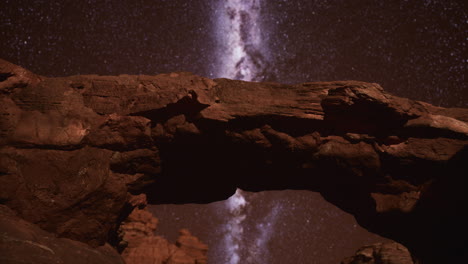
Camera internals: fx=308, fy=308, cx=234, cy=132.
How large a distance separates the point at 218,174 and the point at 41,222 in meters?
2.59

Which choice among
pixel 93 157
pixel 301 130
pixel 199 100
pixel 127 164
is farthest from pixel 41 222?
pixel 301 130

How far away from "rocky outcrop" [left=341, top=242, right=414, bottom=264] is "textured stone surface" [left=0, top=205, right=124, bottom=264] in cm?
450

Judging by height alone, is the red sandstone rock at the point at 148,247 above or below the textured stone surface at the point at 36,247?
below

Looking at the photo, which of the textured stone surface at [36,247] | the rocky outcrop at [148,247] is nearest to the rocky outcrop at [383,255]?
the rocky outcrop at [148,247]

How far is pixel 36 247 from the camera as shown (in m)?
2.94

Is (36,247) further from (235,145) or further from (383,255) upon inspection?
(383,255)

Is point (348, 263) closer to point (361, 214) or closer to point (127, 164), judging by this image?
point (361, 214)

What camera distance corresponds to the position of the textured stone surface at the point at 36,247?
271 centimetres

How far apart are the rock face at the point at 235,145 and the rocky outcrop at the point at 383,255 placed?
2.65 feet

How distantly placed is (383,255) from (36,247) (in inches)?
215

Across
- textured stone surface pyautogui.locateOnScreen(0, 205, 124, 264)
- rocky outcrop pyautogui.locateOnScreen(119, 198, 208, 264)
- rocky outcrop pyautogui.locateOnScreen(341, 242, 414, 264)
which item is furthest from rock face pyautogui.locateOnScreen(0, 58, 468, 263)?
rocky outcrop pyautogui.locateOnScreen(119, 198, 208, 264)

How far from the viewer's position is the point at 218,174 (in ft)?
17.2

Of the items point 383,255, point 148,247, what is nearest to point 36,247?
point 148,247

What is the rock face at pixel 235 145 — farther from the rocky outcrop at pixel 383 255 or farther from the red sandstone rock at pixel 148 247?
the red sandstone rock at pixel 148 247
